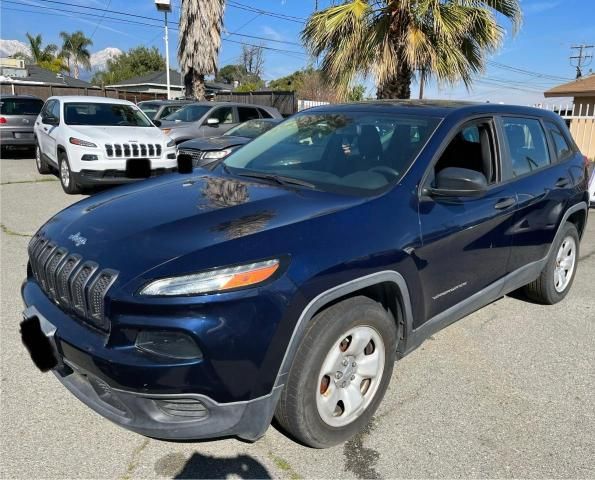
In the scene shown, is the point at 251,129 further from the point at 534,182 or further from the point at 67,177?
the point at 534,182

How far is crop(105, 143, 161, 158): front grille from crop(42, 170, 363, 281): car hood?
5.45 meters

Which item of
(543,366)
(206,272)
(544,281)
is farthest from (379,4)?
(206,272)

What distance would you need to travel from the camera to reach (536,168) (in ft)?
12.9

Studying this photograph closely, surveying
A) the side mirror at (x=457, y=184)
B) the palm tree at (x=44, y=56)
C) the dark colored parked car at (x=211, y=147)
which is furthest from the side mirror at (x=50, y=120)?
the palm tree at (x=44, y=56)

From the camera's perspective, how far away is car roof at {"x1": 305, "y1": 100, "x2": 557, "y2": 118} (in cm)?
334

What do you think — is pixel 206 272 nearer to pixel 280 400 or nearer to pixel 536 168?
pixel 280 400

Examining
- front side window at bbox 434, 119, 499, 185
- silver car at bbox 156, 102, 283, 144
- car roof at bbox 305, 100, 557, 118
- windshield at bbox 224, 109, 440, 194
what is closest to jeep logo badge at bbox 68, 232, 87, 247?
windshield at bbox 224, 109, 440, 194

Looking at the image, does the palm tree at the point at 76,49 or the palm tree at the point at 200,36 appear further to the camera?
the palm tree at the point at 76,49

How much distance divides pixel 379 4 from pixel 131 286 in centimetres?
988

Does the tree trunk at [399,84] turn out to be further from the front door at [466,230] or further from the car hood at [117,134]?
the front door at [466,230]

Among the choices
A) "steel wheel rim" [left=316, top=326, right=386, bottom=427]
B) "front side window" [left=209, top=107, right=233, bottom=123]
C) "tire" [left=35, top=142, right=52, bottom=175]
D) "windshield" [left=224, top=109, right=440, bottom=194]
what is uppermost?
"front side window" [left=209, top=107, right=233, bottom=123]

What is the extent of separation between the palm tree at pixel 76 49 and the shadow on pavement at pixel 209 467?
265 ft

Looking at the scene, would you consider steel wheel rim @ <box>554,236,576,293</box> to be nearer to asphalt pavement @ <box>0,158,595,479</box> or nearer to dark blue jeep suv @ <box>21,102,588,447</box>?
asphalt pavement @ <box>0,158,595,479</box>

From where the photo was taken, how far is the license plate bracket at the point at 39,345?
240cm
